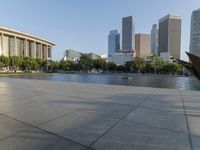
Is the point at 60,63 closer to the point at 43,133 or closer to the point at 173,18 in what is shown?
the point at 173,18

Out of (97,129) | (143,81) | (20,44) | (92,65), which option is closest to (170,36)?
(92,65)

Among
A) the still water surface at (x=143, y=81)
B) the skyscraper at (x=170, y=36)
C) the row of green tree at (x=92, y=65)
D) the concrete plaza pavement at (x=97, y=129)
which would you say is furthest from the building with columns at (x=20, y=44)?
the concrete plaza pavement at (x=97, y=129)

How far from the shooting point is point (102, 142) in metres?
3.28

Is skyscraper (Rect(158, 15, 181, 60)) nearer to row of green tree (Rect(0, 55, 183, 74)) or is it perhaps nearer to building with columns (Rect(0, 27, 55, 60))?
row of green tree (Rect(0, 55, 183, 74))

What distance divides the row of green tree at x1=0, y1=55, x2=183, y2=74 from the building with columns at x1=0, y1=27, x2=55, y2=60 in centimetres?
1383

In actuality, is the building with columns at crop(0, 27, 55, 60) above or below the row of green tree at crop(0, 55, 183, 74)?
above

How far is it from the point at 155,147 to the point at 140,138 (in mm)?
399

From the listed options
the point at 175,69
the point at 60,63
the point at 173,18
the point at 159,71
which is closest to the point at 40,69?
the point at 60,63

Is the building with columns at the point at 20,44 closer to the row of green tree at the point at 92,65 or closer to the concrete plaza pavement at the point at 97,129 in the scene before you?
the row of green tree at the point at 92,65

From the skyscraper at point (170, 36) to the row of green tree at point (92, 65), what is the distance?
42.2ft

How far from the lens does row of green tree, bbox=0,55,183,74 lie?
8598 centimetres

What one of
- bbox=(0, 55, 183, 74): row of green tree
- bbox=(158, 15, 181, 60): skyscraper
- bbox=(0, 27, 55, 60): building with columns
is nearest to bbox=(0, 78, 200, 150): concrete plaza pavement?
bbox=(0, 55, 183, 74): row of green tree

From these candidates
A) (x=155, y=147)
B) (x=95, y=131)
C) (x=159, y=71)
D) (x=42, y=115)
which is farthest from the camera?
(x=159, y=71)

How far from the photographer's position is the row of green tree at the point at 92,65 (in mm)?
85981
